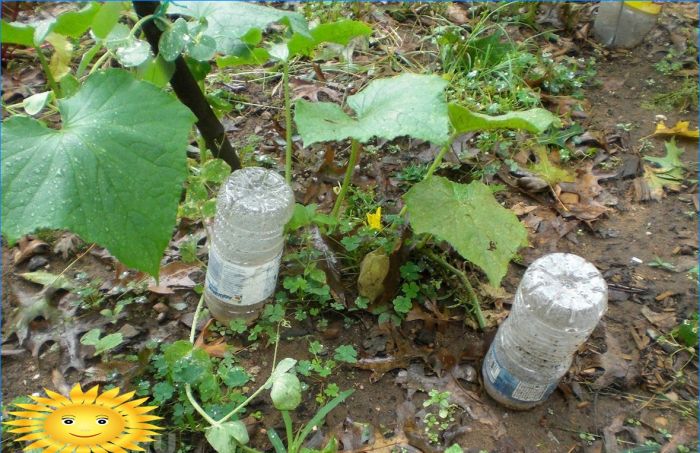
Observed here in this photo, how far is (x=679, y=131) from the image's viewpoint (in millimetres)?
2922

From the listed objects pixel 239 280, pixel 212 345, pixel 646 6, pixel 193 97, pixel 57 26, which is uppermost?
pixel 57 26

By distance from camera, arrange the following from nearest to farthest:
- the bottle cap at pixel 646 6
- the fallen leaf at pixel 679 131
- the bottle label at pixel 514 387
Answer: the bottle label at pixel 514 387 < the fallen leaf at pixel 679 131 < the bottle cap at pixel 646 6

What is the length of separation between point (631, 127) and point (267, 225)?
2.01m

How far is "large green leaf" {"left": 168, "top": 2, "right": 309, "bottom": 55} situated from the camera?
1.76m

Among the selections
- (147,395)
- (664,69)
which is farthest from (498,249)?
(664,69)

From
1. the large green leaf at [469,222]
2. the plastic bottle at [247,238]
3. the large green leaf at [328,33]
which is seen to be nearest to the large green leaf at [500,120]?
the large green leaf at [469,222]

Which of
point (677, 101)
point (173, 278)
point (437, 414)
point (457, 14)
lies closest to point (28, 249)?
point (173, 278)

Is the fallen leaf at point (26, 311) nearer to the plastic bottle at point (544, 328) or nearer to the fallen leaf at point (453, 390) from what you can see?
the fallen leaf at point (453, 390)

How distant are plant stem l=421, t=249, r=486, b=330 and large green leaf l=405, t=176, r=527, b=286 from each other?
0.97ft

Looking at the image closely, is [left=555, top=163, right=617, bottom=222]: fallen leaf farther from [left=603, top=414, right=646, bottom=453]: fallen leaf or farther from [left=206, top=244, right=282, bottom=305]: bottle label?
[left=206, top=244, right=282, bottom=305]: bottle label

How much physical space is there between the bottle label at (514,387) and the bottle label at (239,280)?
2.49 feet

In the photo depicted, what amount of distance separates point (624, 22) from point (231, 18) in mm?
2535

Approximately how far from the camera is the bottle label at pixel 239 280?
189 cm

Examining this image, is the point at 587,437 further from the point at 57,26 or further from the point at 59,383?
the point at 57,26
